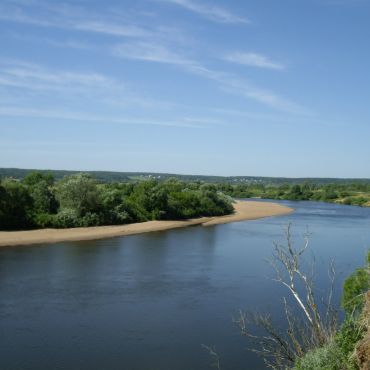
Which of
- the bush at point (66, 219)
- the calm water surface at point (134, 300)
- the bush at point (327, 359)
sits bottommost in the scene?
the calm water surface at point (134, 300)

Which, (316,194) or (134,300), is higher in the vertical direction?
(316,194)

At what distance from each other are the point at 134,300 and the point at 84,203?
2588 centimetres

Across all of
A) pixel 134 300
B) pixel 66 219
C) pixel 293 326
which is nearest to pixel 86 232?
pixel 66 219

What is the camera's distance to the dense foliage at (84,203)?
40.1m

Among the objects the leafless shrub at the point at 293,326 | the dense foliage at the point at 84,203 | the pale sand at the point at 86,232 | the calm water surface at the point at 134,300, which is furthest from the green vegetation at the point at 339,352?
the dense foliage at the point at 84,203

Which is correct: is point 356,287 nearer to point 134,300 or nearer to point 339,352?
point 339,352

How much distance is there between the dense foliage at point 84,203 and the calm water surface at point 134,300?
23.8ft

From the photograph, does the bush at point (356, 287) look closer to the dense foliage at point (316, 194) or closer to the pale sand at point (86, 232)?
the pale sand at point (86, 232)

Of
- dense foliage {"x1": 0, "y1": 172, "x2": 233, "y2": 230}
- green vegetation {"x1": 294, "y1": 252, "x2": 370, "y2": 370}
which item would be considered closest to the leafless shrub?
green vegetation {"x1": 294, "y1": 252, "x2": 370, "y2": 370}

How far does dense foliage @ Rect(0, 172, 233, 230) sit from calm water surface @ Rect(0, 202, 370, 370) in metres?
7.25

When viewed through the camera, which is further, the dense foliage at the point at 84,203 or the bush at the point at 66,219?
the bush at the point at 66,219

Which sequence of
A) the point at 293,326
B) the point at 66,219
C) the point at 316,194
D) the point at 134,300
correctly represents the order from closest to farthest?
the point at 293,326, the point at 134,300, the point at 66,219, the point at 316,194

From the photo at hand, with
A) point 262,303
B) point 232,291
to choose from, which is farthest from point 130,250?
point 262,303

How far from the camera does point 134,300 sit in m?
19.8
